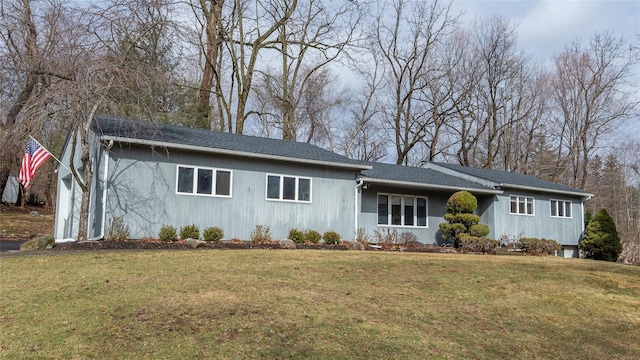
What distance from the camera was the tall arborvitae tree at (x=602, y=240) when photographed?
76.1 feet

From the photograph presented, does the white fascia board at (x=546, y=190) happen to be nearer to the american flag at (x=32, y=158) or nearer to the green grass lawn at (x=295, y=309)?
the green grass lawn at (x=295, y=309)

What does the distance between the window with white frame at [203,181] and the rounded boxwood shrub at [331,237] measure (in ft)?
11.5

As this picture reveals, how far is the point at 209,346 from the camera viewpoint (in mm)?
5660

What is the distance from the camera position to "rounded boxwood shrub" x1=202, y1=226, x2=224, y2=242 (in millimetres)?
14977

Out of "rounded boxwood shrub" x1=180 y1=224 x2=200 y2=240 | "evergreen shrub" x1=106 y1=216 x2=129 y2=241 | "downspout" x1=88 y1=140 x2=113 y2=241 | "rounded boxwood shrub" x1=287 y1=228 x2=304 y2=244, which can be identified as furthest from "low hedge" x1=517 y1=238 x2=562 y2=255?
"downspout" x1=88 y1=140 x2=113 y2=241

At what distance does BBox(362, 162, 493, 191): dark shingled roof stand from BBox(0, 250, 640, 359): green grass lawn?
27.1 ft

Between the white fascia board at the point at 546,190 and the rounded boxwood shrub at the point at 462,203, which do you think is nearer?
the rounded boxwood shrub at the point at 462,203

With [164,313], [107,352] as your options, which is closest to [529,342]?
[164,313]

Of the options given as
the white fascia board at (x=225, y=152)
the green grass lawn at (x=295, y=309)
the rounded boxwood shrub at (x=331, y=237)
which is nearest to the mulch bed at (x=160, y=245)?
the rounded boxwood shrub at (x=331, y=237)

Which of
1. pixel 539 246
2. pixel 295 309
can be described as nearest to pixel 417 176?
pixel 539 246

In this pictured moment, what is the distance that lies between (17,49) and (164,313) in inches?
436

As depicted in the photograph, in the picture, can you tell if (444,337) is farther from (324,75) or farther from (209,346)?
(324,75)

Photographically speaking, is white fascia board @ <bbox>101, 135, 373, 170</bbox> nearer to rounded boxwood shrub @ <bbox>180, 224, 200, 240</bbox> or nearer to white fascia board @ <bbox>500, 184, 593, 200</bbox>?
rounded boxwood shrub @ <bbox>180, 224, 200, 240</bbox>

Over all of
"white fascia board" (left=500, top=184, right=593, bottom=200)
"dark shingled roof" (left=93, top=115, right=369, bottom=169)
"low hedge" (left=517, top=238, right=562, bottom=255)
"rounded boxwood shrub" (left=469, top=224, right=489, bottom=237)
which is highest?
"dark shingled roof" (left=93, top=115, right=369, bottom=169)
